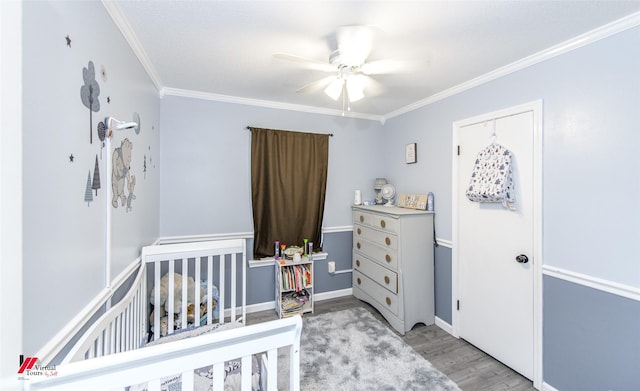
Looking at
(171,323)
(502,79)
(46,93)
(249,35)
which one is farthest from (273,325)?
(502,79)

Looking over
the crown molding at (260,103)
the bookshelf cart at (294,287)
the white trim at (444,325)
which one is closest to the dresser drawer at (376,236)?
the bookshelf cart at (294,287)

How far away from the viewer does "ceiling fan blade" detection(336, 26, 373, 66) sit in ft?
4.87

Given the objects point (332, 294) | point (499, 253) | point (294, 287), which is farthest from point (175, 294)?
point (499, 253)

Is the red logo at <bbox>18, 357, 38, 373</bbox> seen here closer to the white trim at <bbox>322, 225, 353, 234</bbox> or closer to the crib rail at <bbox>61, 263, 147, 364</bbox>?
the crib rail at <bbox>61, 263, 147, 364</bbox>

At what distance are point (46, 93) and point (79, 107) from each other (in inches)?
8.6

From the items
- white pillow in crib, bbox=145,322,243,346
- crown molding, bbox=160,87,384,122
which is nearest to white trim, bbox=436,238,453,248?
crown molding, bbox=160,87,384,122

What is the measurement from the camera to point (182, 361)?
83 centimetres

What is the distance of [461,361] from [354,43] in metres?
2.52

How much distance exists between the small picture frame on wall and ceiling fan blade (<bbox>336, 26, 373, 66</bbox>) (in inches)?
60.1

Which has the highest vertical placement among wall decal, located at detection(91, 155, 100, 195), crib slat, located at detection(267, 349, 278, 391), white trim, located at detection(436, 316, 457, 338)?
wall decal, located at detection(91, 155, 100, 195)

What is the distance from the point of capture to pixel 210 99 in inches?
109

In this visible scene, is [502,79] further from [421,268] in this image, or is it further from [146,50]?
[146,50]

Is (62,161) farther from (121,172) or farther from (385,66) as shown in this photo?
(385,66)

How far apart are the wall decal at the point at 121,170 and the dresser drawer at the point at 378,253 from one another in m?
2.24
